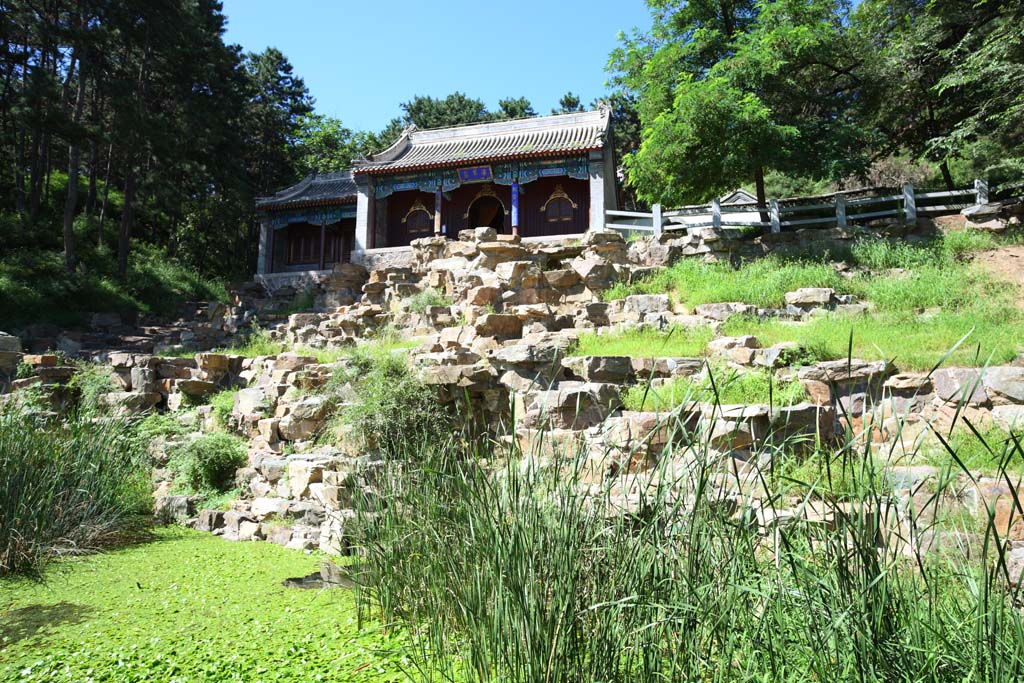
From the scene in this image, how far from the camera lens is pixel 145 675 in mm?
3400

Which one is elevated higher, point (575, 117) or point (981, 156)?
point (575, 117)

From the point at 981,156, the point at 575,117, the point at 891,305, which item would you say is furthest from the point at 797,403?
the point at 575,117

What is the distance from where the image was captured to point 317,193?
24297 mm

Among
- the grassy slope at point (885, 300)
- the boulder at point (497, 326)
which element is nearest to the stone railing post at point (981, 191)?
the grassy slope at point (885, 300)

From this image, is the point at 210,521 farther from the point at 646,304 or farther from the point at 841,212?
the point at 841,212

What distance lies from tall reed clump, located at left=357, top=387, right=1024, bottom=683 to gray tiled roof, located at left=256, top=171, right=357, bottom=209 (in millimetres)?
21626

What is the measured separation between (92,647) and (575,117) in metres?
21.2

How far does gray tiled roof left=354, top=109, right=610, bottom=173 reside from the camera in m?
20.2

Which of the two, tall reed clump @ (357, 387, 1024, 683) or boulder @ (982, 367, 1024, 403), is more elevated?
boulder @ (982, 367, 1024, 403)

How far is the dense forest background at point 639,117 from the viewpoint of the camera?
45.4ft

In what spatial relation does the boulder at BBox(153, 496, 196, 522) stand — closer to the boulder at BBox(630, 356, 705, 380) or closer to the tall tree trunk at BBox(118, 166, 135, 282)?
the boulder at BBox(630, 356, 705, 380)

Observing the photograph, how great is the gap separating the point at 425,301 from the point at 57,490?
9.00 m

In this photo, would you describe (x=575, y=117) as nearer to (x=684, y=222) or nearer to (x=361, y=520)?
(x=684, y=222)

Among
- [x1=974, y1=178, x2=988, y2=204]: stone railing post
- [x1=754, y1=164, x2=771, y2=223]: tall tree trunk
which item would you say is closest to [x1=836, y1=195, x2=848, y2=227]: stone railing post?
[x1=754, y1=164, x2=771, y2=223]: tall tree trunk
